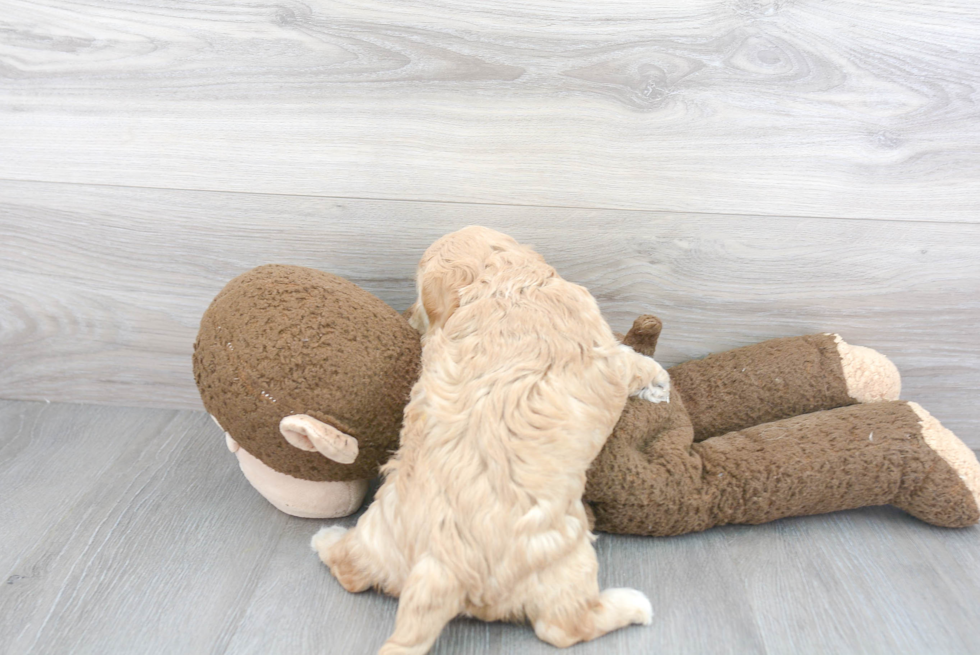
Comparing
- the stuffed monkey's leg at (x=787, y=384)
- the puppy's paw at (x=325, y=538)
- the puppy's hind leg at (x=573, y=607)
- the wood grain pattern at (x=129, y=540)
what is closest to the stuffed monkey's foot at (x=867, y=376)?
the stuffed monkey's leg at (x=787, y=384)

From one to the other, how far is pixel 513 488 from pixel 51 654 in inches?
24.0

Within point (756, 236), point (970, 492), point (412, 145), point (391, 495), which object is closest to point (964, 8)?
point (756, 236)

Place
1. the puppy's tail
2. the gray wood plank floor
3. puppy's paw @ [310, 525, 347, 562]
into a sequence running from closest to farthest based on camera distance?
the puppy's tail
the gray wood plank floor
puppy's paw @ [310, 525, 347, 562]

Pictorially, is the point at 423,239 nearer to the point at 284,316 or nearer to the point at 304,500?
the point at 284,316

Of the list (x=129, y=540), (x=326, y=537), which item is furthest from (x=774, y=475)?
(x=129, y=540)

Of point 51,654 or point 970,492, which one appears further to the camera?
point 970,492

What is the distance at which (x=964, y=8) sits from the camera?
1004 millimetres

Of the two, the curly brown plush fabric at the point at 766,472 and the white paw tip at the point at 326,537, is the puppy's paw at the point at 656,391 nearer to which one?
the curly brown plush fabric at the point at 766,472

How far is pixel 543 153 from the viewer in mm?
1096

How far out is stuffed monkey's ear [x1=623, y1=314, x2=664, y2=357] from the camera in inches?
41.4

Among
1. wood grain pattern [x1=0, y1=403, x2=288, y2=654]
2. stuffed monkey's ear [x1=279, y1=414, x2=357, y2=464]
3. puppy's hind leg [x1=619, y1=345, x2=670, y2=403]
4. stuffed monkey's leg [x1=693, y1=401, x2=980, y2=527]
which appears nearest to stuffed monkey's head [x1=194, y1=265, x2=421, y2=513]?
stuffed monkey's ear [x1=279, y1=414, x2=357, y2=464]

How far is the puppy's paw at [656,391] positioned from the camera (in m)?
1.02

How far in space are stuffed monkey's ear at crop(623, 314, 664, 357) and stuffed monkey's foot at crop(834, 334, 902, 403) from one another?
329mm

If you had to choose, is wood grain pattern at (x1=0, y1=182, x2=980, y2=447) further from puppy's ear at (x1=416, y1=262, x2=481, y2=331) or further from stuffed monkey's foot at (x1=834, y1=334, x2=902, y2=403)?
puppy's ear at (x1=416, y1=262, x2=481, y2=331)
